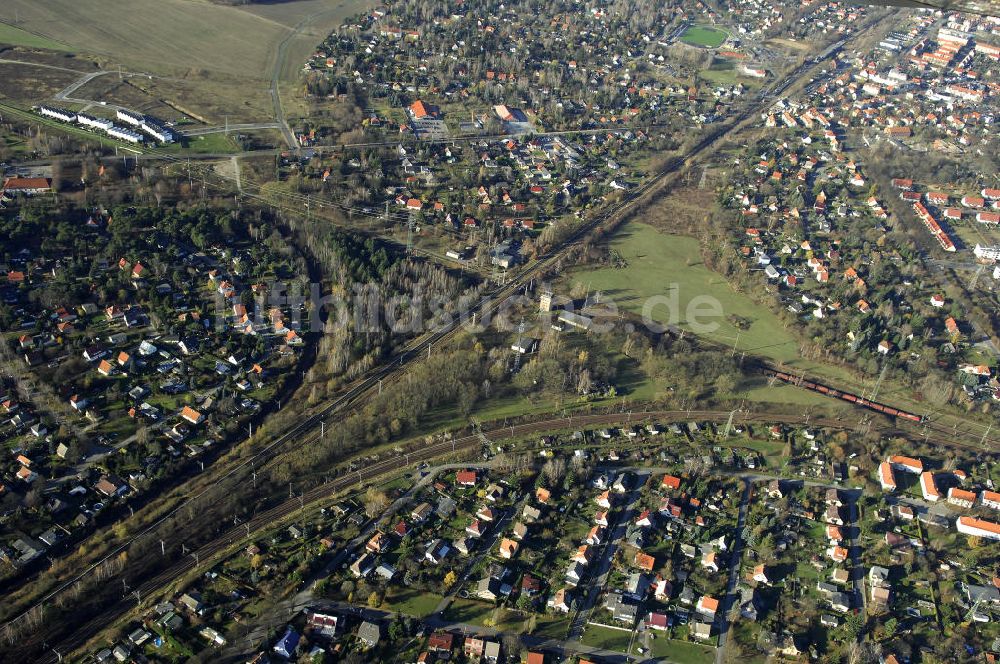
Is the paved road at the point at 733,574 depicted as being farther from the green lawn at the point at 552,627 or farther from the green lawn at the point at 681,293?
the green lawn at the point at 681,293

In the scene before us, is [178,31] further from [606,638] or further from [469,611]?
[606,638]

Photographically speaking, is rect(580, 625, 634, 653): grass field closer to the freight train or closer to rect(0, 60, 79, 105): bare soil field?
the freight train

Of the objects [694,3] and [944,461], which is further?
[694,3]

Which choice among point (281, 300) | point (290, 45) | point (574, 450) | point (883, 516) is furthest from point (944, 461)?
point (290, 45)

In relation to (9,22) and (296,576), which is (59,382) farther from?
(9,22)

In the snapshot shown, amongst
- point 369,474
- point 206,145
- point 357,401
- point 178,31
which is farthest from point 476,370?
point 178,31

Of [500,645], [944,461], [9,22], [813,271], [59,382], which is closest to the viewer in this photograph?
[500,645]

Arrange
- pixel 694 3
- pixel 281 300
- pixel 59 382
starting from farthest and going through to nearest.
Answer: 1. pixel 694 3
2. pixel 281 300
3. pixel 59 382
